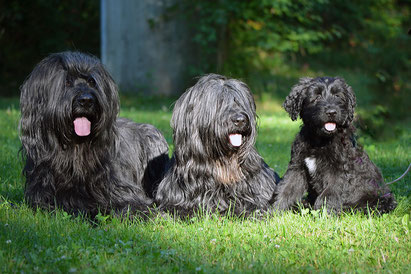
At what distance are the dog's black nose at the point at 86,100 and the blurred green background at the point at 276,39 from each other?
31.9 feet

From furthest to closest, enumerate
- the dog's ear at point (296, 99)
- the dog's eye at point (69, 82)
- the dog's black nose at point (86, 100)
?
the dog's ear at point (296, 99) → the dog's eye at point (69, 82) → the dog's black nose at point (86, 100)

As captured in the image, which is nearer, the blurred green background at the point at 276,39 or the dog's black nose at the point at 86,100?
the dog's black nose at the point at 86,100

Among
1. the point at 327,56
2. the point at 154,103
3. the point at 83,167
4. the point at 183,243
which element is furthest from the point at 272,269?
the point at 327,56

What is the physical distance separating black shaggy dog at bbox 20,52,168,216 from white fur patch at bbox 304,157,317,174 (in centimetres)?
164

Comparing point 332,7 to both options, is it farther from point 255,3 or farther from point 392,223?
point 392,223

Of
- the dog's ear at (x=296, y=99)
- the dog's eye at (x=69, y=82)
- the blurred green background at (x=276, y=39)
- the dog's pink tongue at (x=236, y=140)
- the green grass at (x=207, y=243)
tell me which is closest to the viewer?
the green grass at (x=207, y=243)

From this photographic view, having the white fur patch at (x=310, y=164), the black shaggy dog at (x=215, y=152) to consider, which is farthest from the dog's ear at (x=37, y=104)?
the white fur patch at (x=310, y=164)

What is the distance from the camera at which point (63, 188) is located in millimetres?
4547

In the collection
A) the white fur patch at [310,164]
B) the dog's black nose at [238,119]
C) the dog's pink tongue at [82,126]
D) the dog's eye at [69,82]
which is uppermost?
the dog's eye at [69,82]

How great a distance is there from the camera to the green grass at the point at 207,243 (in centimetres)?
336

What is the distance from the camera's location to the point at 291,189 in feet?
16.5

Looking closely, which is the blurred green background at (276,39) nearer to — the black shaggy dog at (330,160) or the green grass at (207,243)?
the black shaggy dog at (330,160)

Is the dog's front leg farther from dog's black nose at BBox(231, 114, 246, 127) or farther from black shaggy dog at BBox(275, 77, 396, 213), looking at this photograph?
dog's black nose at BBox(231, 114, 246, 127)

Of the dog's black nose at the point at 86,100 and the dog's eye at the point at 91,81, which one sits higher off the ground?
the dog's eye at the point at 91,81
